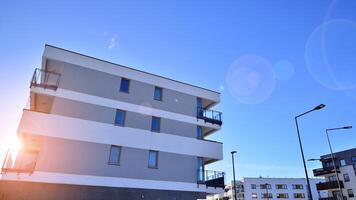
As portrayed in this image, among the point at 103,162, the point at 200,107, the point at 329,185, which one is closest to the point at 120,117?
the point at 103,162

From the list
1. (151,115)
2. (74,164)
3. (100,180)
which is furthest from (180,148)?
(74,164)

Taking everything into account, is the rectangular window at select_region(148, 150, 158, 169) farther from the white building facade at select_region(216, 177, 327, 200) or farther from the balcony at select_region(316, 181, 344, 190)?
the white building facade at select_region(216, 177, 327, 200)

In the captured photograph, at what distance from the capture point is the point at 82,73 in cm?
1839

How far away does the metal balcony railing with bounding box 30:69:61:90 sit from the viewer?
54.3 ft

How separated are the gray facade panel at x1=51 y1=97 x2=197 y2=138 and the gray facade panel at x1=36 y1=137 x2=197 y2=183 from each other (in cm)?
179

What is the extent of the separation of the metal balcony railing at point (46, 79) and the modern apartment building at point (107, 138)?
0.05 m

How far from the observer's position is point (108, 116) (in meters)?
18.2

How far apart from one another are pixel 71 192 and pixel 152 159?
18.7 feet

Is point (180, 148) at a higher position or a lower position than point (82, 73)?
lower

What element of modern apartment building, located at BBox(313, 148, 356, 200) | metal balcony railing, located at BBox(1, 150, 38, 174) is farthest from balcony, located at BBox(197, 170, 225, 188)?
modern apartment building, located at BBox(313, 148, 356, 200)

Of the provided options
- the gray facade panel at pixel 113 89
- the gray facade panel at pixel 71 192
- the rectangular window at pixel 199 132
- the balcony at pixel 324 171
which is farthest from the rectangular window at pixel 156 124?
the balcony at pixel 324 171

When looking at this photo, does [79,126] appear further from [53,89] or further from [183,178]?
[183,178]

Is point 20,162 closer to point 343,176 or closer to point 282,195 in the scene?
point 343,176

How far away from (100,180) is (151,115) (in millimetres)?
6059
